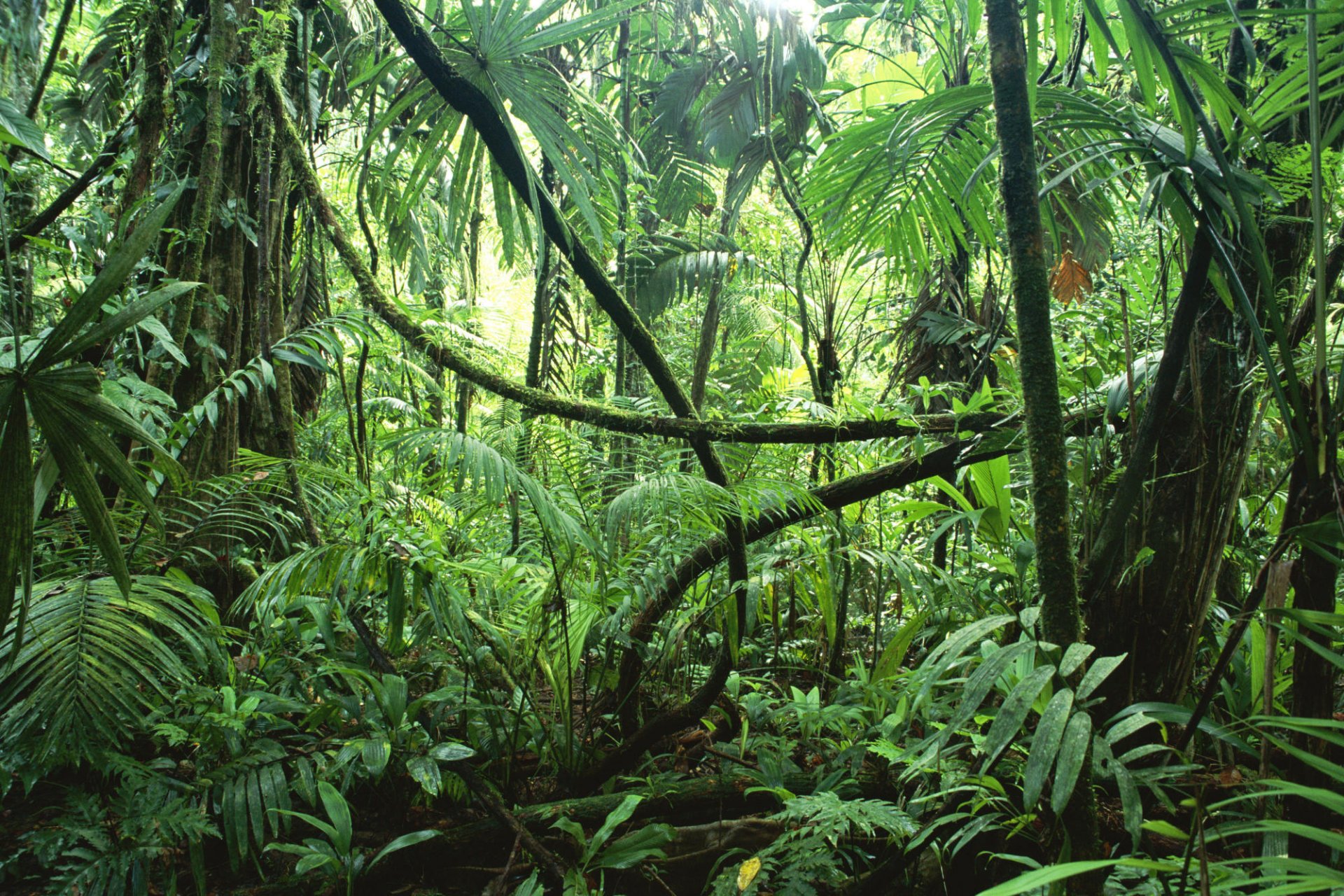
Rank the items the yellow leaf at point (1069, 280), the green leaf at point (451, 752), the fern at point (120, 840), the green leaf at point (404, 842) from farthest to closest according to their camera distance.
Answer: the yellow leaf at point (1069, 280), the green leaf at point (451, 752), the green leaf at point (404, 842), the fern at point (120, 840)

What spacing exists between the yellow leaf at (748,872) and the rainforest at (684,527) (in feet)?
0.03

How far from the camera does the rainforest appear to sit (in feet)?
3.26

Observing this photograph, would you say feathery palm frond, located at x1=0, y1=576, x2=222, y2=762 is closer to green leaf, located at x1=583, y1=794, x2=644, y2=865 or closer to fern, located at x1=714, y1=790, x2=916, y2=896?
green leaf, located at x1=583, y1=794, x2=644, y2=865

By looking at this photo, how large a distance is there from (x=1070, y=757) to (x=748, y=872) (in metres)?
0.83

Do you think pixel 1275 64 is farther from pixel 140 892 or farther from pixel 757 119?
pixel 140 892

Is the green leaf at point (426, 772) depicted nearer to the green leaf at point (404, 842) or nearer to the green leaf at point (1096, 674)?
the green leaf at point (404, 842)

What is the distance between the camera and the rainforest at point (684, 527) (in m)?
1.00

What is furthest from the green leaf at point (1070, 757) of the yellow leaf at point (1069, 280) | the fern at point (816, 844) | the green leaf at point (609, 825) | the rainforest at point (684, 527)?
the yellow leaf at point (1069, 280)

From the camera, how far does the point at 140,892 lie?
4.72 ft

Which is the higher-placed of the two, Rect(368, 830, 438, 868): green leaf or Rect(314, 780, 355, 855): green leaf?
Rect(314, 780, 355, 855): green leaf

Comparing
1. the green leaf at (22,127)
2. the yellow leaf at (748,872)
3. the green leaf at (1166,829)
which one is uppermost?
A: the green leaf at (22,127)

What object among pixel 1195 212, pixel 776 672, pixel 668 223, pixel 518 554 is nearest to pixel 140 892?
pixel 518 554

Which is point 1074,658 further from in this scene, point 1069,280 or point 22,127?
point 1069,280

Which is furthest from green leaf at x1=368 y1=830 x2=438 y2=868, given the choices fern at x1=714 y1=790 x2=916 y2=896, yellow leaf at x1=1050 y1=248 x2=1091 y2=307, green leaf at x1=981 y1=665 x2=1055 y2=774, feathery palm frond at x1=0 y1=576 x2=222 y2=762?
yellow leaf at x1=1050 y1=248 x2=1091 y2=307
